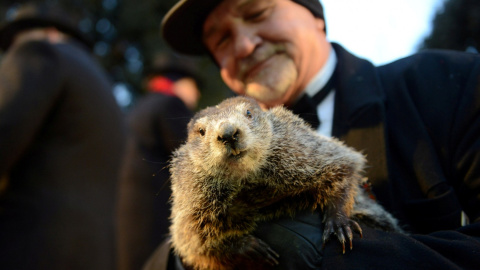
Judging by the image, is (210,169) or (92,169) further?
(92,169)

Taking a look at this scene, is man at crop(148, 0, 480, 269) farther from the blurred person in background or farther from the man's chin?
the blurred person in background

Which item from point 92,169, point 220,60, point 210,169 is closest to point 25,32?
point 92,169

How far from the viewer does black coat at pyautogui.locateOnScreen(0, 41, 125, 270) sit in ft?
9.99

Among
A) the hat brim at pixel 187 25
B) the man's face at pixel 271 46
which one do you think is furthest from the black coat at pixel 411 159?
the hat brim at pixel 187 25

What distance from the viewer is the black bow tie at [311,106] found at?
2469 mm

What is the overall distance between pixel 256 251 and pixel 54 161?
2.38 m

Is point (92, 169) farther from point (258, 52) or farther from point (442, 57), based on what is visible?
point (442, 57)

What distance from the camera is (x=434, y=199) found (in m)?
1.99

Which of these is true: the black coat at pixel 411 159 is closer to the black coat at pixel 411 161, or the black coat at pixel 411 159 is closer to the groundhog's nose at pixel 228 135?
the black coat at pixel 411 161

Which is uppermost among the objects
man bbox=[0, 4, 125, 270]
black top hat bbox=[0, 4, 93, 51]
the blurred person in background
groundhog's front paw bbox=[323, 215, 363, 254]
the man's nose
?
the man's nose

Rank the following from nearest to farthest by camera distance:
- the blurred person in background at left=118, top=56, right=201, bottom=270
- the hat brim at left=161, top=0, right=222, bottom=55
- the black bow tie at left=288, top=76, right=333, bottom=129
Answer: the black bow tie at left=288, top=76, right=333, bottom=129
the hat brim at left=161, top=0, right=222, bottom=55
the blurred person in background at left=118, top=56, right=201, bottom=270

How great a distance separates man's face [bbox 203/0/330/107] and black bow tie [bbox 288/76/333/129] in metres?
0.11

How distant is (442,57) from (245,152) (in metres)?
1.58

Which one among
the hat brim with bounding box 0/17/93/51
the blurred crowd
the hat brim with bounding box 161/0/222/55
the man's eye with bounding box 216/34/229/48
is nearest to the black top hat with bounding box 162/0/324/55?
the hat brim with bounding box 161/0/222/55
